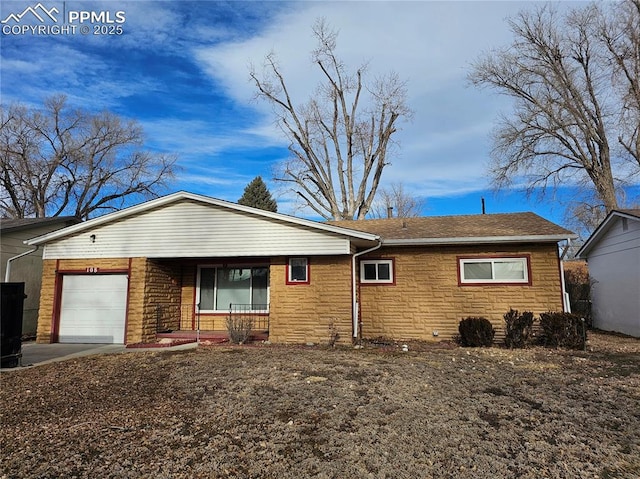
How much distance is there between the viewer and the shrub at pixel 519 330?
9227mm

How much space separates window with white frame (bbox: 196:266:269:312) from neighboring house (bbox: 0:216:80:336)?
5.92m

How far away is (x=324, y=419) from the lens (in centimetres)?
Result: 443

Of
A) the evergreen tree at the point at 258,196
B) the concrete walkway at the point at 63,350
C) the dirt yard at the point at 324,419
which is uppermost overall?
the evergreen tree at the point at 258,196

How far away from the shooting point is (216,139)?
58.4ft

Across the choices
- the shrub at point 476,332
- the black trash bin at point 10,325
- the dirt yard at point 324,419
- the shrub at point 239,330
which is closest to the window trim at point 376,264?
the shrub at point 476,332

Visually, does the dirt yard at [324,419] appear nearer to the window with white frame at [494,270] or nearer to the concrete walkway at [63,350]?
the concrete walkway at [63,350]

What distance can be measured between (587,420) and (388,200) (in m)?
32.2

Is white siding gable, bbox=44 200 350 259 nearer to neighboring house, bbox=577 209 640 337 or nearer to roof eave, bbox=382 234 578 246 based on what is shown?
roof eave, bbox=382 234 578 246

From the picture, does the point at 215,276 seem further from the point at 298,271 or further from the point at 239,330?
the point at 298,271

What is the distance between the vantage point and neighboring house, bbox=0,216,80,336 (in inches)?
489

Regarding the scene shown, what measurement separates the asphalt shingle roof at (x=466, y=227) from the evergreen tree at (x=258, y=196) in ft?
→ 63.5

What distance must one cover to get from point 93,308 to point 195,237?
3675 millimetres

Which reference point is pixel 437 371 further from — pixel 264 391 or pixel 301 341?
pixel 301 341

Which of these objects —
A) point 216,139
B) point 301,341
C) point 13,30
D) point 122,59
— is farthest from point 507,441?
point 216,139
